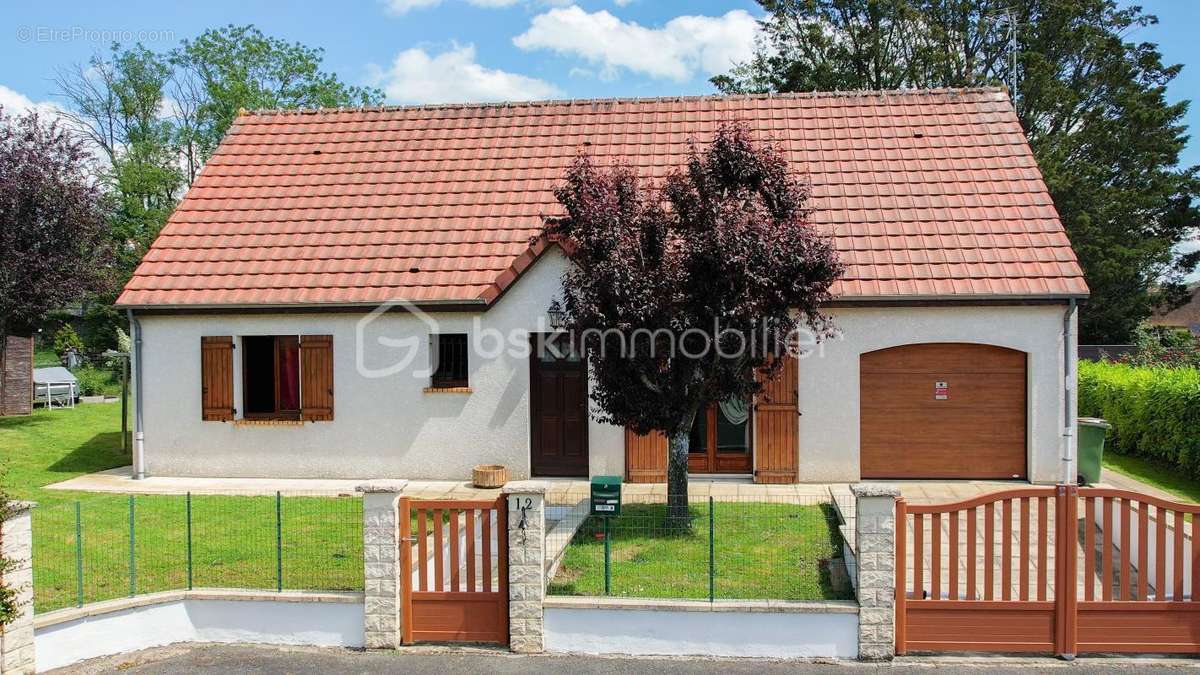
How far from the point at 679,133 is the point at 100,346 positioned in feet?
91.0

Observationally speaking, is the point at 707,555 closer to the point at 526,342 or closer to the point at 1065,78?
the point at 526,342

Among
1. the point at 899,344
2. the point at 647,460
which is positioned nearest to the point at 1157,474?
the point at 899,344

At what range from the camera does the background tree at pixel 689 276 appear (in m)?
9.56

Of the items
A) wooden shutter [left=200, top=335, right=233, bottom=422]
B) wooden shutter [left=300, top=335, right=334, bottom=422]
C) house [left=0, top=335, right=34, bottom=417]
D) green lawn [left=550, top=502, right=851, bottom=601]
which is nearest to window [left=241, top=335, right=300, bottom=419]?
wooden shutter [left=200, top=335, right=233, bottom=422]

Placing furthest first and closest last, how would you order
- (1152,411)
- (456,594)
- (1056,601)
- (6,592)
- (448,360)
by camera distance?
1. (1152,411)
2. (448,360)
3. (456,594)
4. (1056,601)
5. (6,592)

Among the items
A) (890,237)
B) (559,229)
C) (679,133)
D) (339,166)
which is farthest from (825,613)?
(339,166)

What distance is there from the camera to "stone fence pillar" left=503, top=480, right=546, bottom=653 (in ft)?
25.7

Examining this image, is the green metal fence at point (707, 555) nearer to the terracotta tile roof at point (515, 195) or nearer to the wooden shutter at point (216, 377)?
the terracotta tile roof at point (515, 195)

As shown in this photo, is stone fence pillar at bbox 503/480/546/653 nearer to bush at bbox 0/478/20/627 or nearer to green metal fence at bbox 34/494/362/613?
green metal fence at bbox 34/494/362/613

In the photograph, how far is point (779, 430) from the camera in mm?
13656

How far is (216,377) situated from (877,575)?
10965 millimetres

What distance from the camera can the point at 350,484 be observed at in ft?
45.7

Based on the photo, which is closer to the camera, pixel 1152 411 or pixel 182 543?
pixel 182 543

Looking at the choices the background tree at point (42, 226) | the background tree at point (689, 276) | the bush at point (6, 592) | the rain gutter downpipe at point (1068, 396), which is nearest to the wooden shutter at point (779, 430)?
the background tree at point (689, 276)
